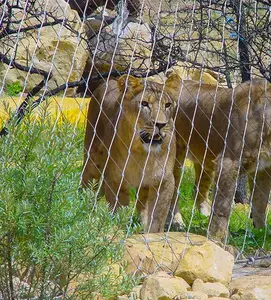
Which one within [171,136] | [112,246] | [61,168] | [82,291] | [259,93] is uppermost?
[259,93]

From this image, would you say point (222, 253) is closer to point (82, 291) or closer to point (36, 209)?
point (82, 291)

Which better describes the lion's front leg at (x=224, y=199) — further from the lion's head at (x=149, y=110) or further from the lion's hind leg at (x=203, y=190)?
the lion's hind leg at (x=203, y=190)

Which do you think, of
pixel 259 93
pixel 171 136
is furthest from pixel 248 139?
pixel 171 136

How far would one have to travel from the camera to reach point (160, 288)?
4324mm

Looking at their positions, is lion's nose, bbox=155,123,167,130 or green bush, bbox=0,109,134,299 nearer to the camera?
green bush, bbox=0,109,134,299

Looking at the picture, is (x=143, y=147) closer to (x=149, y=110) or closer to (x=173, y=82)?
(x=149, y=110)

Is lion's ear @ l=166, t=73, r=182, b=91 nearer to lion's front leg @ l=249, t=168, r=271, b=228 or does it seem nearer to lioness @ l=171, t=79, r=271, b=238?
lioness @ l=171, t=79, r=271, b=238

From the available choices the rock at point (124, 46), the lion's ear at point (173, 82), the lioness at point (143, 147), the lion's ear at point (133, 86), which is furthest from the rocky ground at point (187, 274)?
the lion's ear at point (173, 82)

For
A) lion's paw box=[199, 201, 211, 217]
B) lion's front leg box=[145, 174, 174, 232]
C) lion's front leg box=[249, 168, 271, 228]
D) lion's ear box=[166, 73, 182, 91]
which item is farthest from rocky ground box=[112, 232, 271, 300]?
lion's paw box=[199, 201, 211, 217]

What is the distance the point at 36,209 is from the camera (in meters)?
3.67

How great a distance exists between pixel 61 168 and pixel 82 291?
25.1 inches

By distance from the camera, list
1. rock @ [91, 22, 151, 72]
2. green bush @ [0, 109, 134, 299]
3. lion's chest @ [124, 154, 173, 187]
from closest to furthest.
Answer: green bush @ [0, 109, 134, 299] → rock @ [91, 22, 151, 72] → lion's chest @ [124, 154, 173, 187]

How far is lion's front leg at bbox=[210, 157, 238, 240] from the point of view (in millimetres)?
6684

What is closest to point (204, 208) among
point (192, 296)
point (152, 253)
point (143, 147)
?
point (143, 147)
